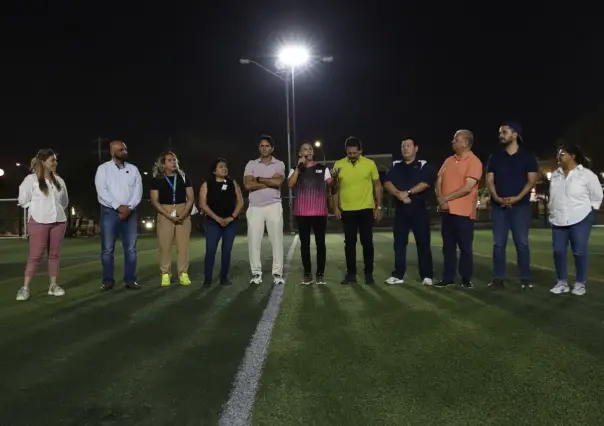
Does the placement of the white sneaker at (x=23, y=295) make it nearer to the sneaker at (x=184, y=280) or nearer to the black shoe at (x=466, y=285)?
the sneaker at (x=184, y=280)

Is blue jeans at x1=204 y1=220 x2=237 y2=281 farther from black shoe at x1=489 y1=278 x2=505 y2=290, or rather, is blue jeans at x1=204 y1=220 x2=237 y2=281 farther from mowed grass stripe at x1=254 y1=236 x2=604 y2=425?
black shoe at x1=489 y1=278 x2=505 y2=290

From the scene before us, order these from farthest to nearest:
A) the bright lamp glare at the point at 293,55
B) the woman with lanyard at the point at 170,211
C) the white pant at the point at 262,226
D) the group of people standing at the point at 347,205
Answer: the bright lamp glare at the point at 293,55 < the woman with lanyard at the point at 170,211 < the white pant at the point at 262,226 < the group of people standing at the point at 347,205

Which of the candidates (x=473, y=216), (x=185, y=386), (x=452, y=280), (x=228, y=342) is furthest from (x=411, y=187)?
(x=185, y=386)

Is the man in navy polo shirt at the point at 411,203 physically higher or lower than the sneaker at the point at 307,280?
higher

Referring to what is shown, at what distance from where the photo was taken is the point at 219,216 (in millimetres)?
7199

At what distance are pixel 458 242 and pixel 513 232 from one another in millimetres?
659

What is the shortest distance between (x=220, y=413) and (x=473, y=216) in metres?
4.75

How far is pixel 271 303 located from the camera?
5.72 metres

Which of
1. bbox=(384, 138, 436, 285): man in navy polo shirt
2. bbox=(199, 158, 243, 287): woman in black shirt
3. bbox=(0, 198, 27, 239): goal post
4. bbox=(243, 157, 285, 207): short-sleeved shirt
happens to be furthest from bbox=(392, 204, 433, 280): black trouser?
bbox=(0, 198, 27, 239): goal post

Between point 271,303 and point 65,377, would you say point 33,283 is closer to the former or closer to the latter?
point 271,303

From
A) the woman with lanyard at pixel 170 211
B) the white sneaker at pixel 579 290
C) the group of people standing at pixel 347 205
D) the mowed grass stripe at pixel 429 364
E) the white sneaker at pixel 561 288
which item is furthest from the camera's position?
the woman with lanyard at pixel 170 211

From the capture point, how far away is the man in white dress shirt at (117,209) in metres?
6.89

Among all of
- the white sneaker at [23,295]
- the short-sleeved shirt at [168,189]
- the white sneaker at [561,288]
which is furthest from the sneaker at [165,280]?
the white sneaker at [561,288]

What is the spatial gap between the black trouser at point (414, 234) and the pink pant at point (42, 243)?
426 cm
